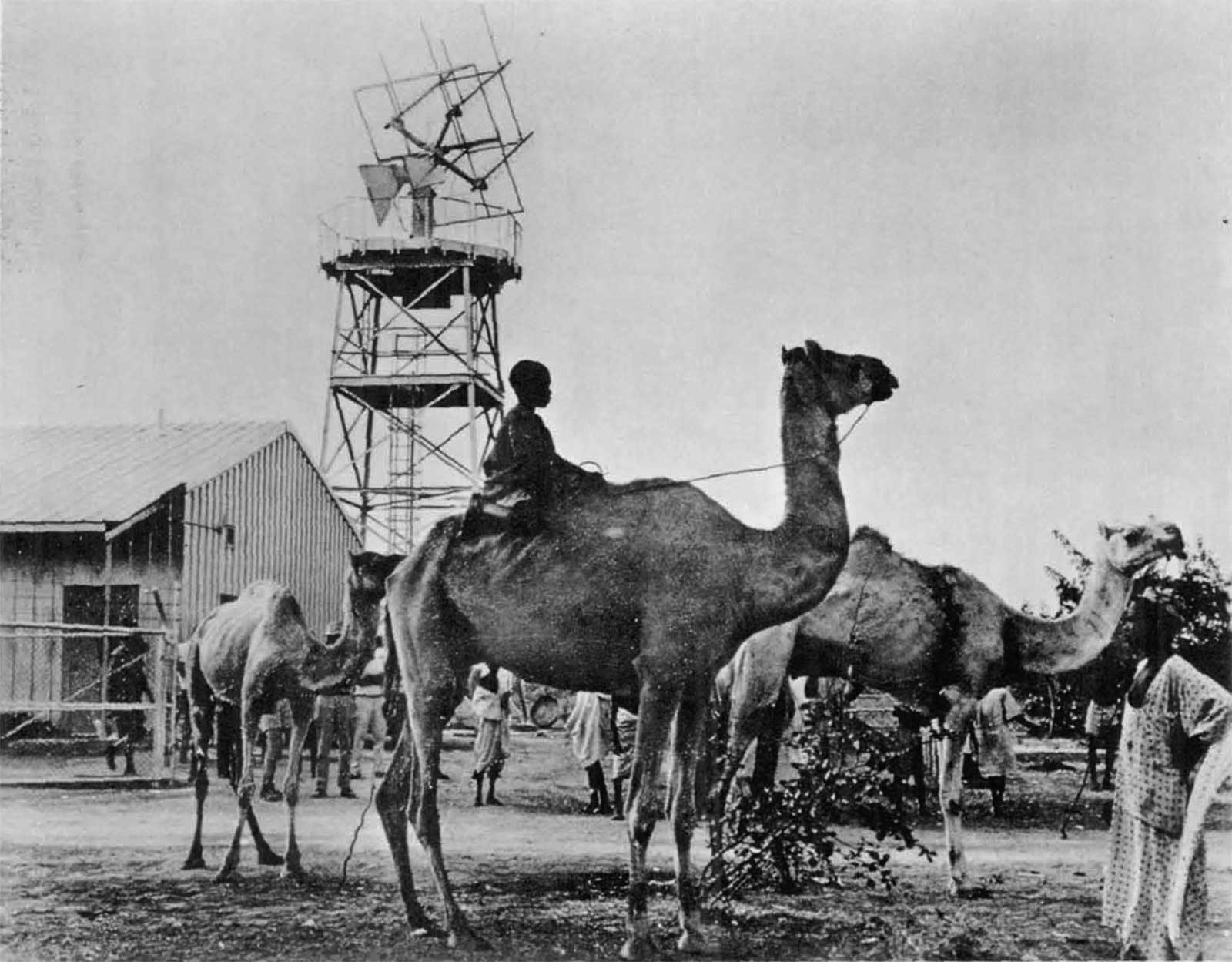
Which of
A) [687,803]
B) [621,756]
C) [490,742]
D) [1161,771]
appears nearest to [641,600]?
[687,803]

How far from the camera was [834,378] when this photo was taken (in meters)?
7.84

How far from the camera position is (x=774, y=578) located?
7.49 m

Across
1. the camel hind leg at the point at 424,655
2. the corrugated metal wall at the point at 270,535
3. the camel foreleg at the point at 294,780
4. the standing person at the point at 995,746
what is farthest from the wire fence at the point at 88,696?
the standing person at the point at 995,746

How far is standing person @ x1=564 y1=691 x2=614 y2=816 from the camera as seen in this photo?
15977 millimetres

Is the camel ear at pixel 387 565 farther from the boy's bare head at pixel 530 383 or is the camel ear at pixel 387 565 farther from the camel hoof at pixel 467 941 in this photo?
the camel hoof at pixel 467 941

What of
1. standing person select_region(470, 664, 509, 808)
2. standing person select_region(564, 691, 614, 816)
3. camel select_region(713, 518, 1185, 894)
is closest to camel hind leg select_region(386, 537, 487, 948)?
camel select_region(713, 518, 1185, 894)

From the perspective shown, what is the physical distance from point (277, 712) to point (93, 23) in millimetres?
5661

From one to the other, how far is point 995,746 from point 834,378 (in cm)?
896

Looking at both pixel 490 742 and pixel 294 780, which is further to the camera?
pixel 490 742

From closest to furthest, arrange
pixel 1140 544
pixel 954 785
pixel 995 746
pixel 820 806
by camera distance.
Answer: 1. pixel 820 806
2. pixel 1140 544
3. pixel 954 785
4. pixel 995 746

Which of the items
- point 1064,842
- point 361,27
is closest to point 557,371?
point 361,27

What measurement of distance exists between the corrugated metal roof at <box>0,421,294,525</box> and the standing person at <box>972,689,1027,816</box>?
1294cm

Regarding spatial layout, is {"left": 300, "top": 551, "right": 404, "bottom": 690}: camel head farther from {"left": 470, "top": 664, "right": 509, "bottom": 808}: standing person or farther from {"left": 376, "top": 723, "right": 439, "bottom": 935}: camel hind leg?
{"left": 470, "top": 664, "right": 509, "bottom": 808}: standing person

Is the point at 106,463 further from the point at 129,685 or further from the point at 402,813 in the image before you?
the point at 402,813
